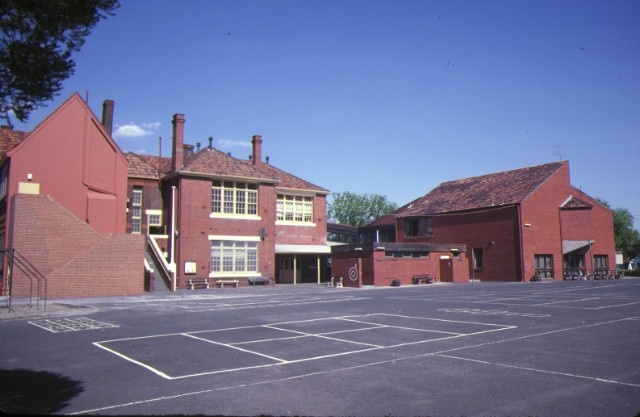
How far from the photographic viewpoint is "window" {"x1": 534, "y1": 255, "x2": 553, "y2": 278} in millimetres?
43100

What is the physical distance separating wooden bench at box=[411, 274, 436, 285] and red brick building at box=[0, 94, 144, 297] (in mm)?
20338

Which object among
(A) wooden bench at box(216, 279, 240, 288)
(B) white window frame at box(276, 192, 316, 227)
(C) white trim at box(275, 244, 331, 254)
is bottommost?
(A) wooden bench at box(216, 279, 240, 288)

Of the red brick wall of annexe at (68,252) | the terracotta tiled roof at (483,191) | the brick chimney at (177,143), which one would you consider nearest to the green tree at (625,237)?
the terracotta tiled roof at (483,191)

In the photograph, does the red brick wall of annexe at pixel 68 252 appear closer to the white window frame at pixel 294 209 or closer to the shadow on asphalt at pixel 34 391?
the white window frame at pixel 294 209

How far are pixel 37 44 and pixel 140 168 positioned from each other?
3272 centimetres

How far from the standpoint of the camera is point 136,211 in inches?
1465

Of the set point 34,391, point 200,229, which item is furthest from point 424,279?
point 34,391

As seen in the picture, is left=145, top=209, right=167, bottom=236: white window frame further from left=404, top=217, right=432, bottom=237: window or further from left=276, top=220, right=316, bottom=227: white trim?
left=404, top=217, right=432, bottom=237: window

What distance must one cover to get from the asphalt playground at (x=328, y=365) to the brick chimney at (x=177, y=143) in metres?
21.3

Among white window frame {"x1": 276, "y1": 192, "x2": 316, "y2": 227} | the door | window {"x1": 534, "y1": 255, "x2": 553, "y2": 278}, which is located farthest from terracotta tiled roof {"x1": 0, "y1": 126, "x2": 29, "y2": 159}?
window {"x1": 534, "y1": 255, "x2": 553, "y2": 278}

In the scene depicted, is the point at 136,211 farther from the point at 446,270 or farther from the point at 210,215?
the point at 446,270

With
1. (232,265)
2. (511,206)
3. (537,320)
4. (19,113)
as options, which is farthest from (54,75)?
(511,206)

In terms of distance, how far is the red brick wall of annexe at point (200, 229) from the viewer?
113 feet

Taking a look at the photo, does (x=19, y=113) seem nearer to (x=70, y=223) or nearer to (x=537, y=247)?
(x=70, y=223)
